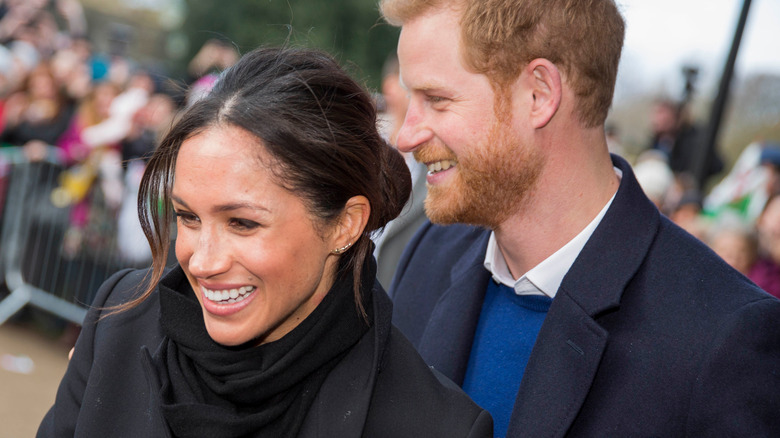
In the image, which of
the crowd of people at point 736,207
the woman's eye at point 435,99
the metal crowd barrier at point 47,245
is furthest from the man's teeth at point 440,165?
the metal crowd barrier at point 47,245

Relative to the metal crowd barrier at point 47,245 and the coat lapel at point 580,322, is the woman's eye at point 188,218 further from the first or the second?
the metal crowd barrier at point 47,245

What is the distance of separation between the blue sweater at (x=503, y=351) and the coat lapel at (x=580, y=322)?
0.16 metres

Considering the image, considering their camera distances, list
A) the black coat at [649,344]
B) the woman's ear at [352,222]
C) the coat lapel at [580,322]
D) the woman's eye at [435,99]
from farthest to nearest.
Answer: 1. the woman's eye at [435,99]
2. the woman's ear at [352,222]
3. the coat lapel at [580,322]
4. the black coat at [649,344]

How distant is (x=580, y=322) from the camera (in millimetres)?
2396

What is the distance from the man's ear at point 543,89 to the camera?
2611 millimetres

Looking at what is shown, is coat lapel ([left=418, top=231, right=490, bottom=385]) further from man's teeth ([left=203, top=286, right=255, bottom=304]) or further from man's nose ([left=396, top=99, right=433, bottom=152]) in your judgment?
man's teeth ([left=203, top=286, right=255, bottom=304])

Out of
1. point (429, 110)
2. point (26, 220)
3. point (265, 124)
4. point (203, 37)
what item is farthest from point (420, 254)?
point (203, 37)

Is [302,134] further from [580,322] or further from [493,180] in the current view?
[580,322]

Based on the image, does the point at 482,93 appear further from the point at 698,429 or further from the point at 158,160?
the point at 698,429

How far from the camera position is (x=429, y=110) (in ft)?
8.94

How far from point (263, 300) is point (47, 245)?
17.2ft

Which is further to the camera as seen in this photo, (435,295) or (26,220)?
(26,220)

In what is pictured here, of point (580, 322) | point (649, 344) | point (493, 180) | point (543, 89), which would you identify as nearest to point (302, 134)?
point (493, 180)

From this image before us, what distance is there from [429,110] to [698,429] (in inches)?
51.1
